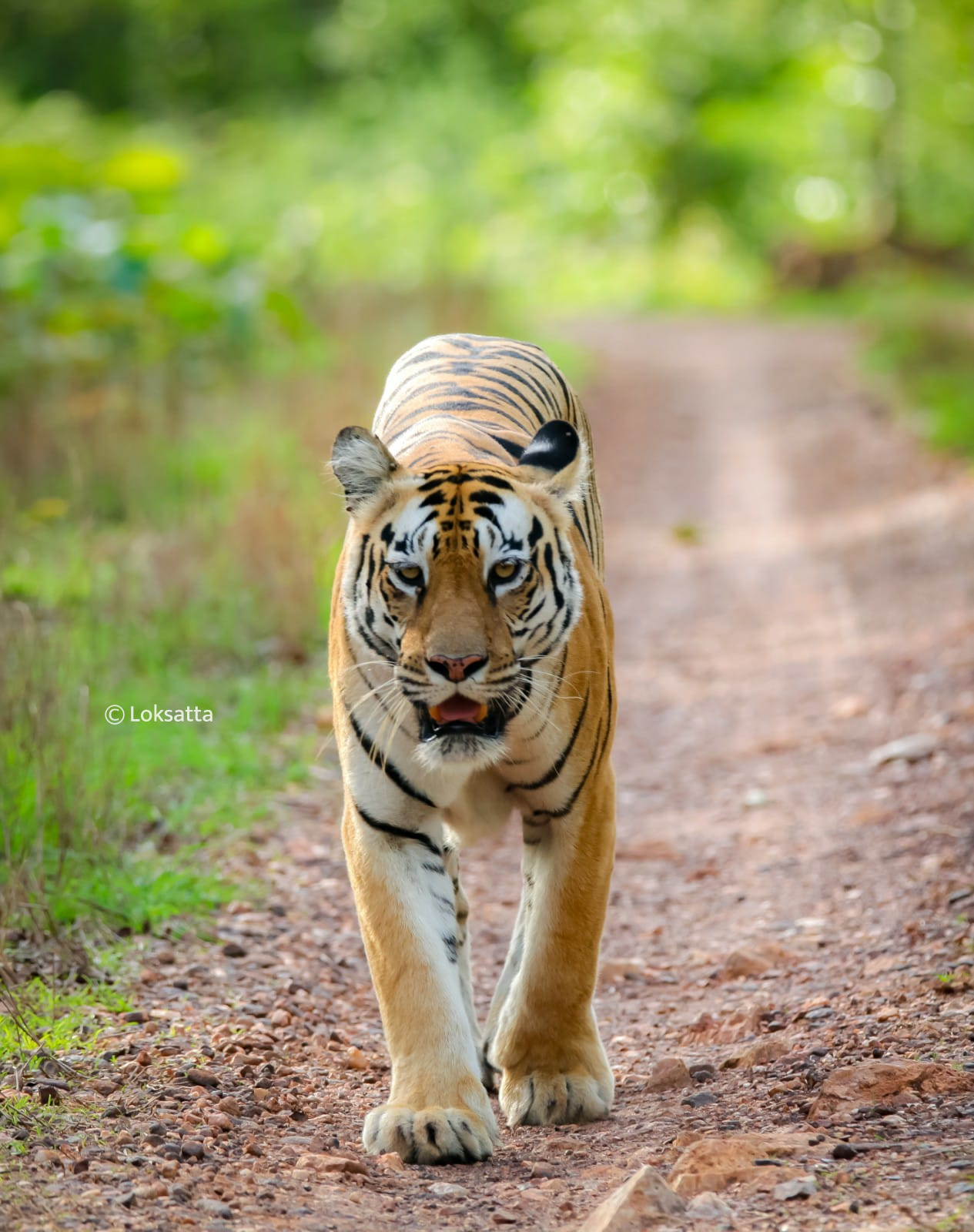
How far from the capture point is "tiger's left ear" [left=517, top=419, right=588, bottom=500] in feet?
11.5

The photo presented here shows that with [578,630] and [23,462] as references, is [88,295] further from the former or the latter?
[578,630]

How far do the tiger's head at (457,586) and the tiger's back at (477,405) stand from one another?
0.20m

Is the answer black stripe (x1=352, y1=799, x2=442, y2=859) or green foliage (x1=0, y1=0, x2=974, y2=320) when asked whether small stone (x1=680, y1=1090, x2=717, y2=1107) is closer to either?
black stripe (x1=352, y1=799, x2=442, y2=859)

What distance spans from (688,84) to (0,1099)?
2584cm

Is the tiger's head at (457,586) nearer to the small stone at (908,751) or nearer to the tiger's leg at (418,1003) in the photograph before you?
the tiger's leg at (418,1003)

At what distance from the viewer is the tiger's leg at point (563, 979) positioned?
138 inches

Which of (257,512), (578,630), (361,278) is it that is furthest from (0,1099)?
(361,278)

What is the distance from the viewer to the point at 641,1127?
3.30 meters

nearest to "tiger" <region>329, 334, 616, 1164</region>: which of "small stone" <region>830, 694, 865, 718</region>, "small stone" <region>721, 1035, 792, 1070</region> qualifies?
"small stone" <region>721, 1035, 792, 1070</region>

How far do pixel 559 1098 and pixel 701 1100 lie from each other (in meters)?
0.33

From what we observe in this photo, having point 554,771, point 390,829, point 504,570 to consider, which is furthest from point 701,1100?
point 504,570

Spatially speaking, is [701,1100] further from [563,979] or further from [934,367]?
[934,367]

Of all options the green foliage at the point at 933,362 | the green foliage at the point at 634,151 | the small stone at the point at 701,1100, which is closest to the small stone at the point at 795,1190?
the small stone at the point at 701,1100

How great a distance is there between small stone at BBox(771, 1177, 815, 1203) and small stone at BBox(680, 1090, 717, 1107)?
610 mm
